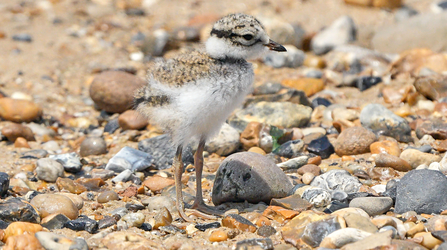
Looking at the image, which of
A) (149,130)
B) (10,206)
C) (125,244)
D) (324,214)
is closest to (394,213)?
(324,214)

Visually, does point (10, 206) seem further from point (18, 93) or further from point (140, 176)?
point (18, 93)

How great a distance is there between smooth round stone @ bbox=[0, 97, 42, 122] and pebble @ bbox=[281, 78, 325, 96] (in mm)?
3160

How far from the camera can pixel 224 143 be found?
4.68m

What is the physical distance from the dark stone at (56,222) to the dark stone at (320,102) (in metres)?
3.46

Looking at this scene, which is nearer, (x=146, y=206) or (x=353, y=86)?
(x=146, y=206)

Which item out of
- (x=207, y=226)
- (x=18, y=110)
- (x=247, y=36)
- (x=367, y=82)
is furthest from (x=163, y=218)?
(x=367, y=82)

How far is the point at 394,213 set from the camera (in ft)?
10.7

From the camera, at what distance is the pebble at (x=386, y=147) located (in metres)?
4.27

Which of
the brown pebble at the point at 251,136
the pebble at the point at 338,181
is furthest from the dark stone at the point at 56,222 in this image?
the brown pebble at the point at 251,136

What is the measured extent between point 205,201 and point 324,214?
110 centimetres

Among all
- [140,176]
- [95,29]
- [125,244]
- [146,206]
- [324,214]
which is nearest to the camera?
[125,244]

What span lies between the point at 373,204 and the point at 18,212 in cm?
232

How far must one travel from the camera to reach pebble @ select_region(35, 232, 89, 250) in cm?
278

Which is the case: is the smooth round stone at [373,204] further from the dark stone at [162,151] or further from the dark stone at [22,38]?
the dark stone at [22,38]
